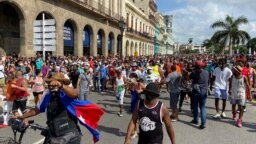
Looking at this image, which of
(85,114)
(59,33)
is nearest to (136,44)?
(59,33)

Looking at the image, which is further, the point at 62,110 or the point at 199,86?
the point at 199,86

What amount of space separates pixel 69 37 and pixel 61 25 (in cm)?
272

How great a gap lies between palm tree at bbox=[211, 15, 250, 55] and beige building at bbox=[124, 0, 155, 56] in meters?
11.9

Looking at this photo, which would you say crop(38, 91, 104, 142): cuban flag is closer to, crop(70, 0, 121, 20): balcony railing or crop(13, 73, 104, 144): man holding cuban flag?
crop(13, 73, 104, 144): man holding cuban flag

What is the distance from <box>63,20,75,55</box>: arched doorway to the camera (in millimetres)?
28584

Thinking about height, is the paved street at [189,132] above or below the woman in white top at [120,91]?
below

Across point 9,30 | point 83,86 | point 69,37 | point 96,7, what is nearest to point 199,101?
point 83,86

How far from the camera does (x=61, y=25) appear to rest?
26.2 meters

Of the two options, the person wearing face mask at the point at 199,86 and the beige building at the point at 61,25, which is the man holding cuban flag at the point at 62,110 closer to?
the person wearing face mask at the point at 199,86

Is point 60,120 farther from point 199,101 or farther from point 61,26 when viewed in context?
point 61,26

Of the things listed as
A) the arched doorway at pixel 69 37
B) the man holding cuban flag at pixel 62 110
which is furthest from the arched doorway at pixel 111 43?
the man holding cuban flag at pixel 62 110

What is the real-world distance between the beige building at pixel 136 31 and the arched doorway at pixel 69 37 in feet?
50.4

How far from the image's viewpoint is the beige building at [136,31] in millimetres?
54969

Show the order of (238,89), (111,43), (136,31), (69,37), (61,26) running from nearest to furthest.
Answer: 1. (238,89)
2. (61,26)
3. (69,37)
4. (111,43)
5. (136,31)
